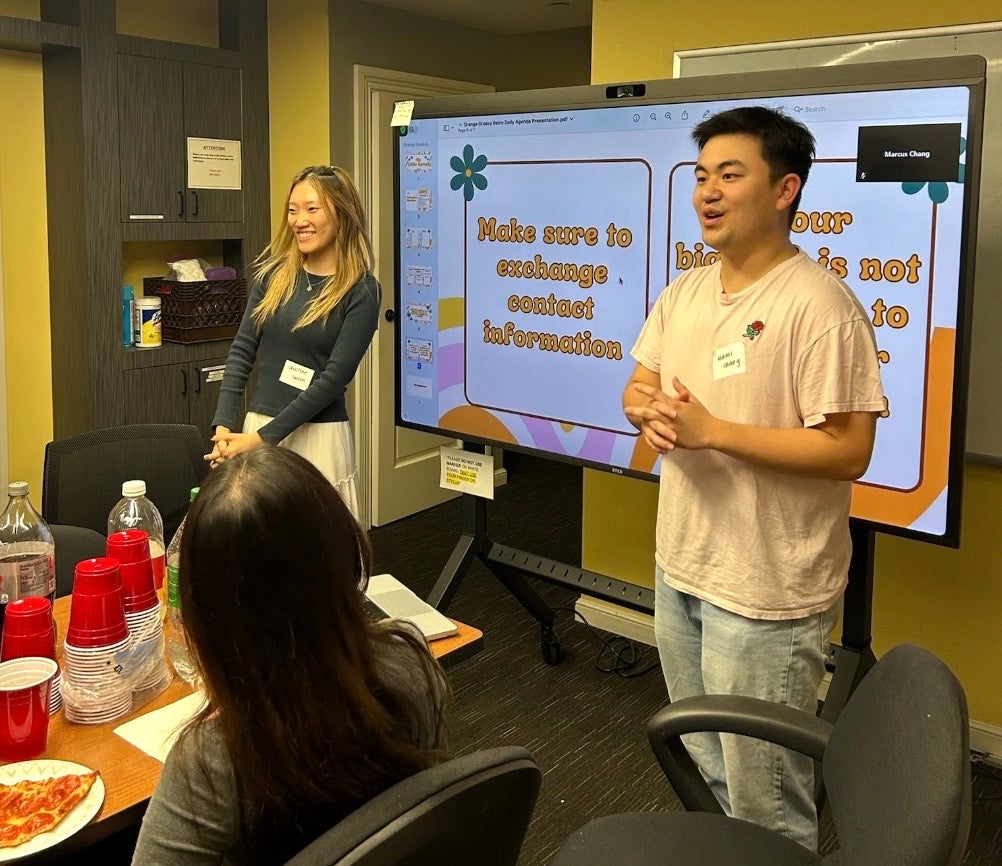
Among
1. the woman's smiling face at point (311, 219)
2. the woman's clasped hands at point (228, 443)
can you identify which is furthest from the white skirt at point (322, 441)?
the woman's smiling face at point (311, 219)

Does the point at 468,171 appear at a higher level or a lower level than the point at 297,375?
higher

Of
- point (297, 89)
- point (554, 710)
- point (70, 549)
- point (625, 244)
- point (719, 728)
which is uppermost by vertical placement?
point (297, 89)

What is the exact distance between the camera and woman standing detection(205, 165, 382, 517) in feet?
9.21

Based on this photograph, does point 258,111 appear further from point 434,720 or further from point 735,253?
point 434,720

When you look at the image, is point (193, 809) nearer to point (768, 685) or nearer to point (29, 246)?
point (768, 685)

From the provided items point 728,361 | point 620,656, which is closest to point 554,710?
point 620,656

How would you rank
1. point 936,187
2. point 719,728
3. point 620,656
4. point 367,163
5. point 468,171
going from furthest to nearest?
1. point 367,163
2. point 620,656
3. point 468,171
4. point 936,187
5. point 719,728

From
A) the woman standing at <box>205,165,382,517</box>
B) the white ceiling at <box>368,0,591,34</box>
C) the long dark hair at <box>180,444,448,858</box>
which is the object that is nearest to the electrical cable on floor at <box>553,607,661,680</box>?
the woman standing at <box>205,165,382,517</box>

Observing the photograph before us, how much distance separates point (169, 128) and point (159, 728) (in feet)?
10.2

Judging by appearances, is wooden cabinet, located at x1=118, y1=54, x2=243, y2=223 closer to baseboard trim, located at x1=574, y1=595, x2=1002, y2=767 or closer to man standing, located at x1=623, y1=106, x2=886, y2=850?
baseboard trim, located at x1=574, y1=595, x2=1002, y2=767

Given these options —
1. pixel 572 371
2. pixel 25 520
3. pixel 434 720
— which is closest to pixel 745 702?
pixel 434 720

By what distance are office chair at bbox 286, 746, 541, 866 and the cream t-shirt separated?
2.80ft

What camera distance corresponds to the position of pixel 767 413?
5.91ft

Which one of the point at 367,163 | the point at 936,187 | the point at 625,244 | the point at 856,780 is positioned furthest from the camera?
the point at 367,163
